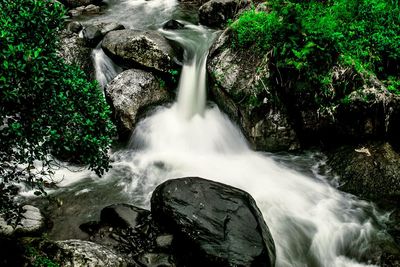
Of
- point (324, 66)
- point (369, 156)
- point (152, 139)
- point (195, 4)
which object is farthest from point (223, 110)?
point (195, 4)

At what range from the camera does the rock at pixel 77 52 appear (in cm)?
981

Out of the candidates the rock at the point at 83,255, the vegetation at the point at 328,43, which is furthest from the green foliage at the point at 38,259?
the vegetation at the point at 328,43

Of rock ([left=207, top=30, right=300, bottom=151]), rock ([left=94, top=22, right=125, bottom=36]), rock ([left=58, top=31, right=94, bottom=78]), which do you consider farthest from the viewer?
rock ([left=94, top=22, right=125, bottom=36])

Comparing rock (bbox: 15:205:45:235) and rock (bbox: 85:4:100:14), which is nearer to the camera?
rock (bbox: 15:205:45:235)

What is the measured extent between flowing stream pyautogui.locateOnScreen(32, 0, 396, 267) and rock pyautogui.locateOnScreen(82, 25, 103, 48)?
119 centimetres

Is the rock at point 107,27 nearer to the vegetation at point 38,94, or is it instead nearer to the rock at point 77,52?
the rock at point 77,52

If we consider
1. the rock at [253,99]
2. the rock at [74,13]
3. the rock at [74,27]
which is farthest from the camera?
the rock at [74,13]

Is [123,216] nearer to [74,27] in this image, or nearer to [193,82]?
[193,82]

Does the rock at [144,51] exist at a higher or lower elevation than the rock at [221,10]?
lower

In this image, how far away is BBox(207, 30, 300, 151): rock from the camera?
→ 7789 millimetres

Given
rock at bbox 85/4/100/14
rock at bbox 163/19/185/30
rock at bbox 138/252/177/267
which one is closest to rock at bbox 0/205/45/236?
rock at bbox 138/252/177/267

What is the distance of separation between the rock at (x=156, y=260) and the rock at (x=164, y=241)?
0.14 m

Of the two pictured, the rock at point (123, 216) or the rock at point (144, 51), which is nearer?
the rock at point (123, 216)

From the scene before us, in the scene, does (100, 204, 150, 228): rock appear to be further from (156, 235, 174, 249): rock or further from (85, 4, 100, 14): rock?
(85, 4, 100, 14): rock
